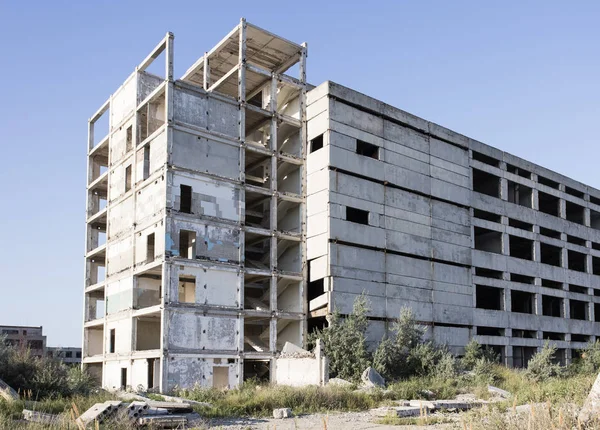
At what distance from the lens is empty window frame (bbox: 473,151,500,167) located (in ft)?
113

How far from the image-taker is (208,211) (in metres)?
25.4

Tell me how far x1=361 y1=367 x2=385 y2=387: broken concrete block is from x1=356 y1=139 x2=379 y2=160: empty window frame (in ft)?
34.1

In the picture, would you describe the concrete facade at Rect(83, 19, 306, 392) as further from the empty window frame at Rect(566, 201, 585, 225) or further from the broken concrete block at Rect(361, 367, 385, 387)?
the empty window frame at Rect(566, 201, 585, 225)

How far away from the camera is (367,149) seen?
100 feet

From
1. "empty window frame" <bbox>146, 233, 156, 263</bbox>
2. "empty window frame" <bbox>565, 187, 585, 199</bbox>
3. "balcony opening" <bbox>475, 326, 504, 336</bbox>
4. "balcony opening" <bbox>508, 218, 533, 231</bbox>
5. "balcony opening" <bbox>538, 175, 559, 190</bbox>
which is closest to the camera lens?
"empty window frame" <bbox>146, 233, 156, 263</bbox>

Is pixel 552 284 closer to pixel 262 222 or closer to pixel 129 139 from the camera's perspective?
pixel 262 222

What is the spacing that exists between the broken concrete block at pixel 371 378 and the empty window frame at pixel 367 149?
34.1 feet

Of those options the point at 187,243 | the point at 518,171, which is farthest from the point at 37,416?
the point at 518,171

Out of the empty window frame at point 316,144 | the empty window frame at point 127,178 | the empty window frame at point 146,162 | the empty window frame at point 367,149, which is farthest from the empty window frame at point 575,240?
the empty window frame at point 127,178

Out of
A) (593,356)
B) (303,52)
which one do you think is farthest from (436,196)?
(593,356)

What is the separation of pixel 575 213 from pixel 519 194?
8.01m

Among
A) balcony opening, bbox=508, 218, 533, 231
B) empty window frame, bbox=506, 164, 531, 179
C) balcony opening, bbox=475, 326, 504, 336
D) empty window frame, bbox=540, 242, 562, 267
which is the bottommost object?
balcony opening, bbox=475, 326, 504, 336

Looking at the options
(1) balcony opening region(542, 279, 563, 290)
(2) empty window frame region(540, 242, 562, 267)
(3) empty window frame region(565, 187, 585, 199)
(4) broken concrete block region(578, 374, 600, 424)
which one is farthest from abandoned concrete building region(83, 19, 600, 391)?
(4) broken concrete block region(578, 374, 600, 424)

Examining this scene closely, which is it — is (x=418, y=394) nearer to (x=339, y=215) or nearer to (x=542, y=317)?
(x=339, y=215)
